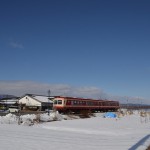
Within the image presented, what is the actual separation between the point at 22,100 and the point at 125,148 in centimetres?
6463

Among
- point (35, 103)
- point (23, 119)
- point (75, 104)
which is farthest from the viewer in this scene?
point (35, 103)

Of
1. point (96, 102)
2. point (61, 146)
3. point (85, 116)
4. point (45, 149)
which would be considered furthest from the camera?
point (96, 102)

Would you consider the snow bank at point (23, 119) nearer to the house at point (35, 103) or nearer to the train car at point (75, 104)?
the train car at point (75, 104)

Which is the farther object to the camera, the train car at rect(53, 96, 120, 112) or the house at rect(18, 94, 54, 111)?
the house at rect(18, 94, 54, 111)

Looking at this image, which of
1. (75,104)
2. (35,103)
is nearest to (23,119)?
(75,104)

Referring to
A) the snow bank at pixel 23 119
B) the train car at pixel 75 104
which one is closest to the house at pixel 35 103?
the train car at pixel 75 104

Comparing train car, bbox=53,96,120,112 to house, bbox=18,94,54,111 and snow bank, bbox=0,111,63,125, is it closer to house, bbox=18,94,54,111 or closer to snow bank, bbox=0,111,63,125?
snow bank, bbox=0,111,63,125

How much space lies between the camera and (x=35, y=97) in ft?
239

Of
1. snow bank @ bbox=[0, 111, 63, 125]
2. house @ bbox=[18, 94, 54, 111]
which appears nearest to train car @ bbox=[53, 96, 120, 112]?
snow bank @ bbox=[0, 111, 63, 125]

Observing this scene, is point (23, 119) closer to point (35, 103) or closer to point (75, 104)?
point (75, 104)

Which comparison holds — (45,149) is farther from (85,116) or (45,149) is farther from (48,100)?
(48,100)

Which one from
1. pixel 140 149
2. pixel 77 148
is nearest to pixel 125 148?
pixel 140 149

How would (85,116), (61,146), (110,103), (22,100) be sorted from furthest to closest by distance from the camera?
(22,100), (110,103), (85,116), (61,146)

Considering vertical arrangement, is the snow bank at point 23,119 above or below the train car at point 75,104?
below
